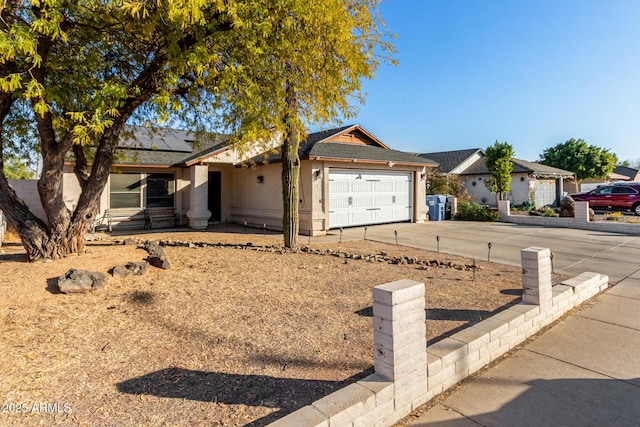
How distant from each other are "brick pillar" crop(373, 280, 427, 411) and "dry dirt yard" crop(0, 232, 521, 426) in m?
0.50

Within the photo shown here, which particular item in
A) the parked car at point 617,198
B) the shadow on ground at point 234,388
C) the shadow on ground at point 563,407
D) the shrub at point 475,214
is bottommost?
the shadow on ground at point 563,407

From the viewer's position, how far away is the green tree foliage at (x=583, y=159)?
32.3m

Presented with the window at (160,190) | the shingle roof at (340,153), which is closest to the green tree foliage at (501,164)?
the shingle roof at (340,153)

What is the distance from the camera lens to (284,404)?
108 inches

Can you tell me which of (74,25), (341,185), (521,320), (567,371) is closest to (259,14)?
(74,25)

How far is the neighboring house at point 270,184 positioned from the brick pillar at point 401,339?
953cm

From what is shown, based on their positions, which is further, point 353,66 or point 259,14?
point 353,66

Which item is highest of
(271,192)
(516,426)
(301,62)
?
(301,62)

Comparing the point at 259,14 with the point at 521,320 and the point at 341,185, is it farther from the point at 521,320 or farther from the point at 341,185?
the point at 341,185

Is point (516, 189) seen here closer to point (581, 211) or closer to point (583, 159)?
point (581, 211)

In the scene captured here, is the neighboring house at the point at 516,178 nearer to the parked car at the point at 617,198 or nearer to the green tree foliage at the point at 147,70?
the parked car at the point at 617,198

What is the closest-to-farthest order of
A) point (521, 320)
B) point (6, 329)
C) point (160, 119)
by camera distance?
point (6, 329)
point (521, 320)
point (160, 119)

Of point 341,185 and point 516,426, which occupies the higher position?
point 341,185

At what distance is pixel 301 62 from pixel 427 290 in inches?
192
